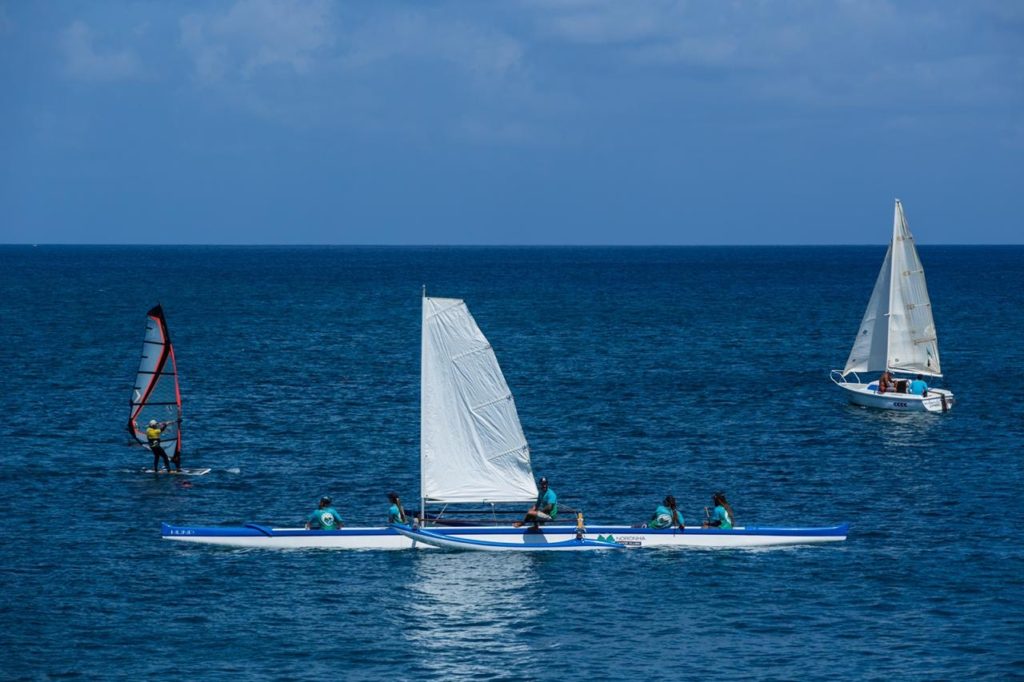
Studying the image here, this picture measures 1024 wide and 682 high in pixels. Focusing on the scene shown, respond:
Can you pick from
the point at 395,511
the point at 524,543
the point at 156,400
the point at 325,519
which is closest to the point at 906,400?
the point at 524,543

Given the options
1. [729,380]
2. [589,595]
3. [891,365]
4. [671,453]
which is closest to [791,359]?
[729,380]

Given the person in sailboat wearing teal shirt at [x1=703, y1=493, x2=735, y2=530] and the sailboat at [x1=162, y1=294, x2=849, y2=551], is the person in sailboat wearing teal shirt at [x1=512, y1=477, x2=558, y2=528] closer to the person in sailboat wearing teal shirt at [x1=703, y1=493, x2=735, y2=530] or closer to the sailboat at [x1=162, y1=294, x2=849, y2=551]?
the sailboat at [x1=162, y1=294, x2=849, y2=551]

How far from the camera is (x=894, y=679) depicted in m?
35.8

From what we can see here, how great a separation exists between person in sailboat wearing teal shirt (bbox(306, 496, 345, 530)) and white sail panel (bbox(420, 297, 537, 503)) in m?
3.27

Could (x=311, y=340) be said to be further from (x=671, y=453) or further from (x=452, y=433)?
(x=452, y=433)

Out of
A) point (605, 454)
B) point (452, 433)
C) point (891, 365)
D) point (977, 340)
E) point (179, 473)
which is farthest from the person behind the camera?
point (977, 340)

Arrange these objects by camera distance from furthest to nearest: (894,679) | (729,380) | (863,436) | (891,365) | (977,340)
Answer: (977,340) < (729,380) < (891,365) < (863,436) < (894,679)

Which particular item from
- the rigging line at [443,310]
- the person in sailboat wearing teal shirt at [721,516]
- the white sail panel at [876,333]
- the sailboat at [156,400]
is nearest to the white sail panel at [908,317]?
the white sail panel at [876,333]

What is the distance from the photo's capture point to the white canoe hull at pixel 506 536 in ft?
158

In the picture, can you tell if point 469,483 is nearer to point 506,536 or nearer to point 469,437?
point 469,437

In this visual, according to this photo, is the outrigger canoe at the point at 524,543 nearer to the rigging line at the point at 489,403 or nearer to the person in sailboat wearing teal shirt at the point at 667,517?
the person in sailboat wearing teal shirt at the point at 667,517

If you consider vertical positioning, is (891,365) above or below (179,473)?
above

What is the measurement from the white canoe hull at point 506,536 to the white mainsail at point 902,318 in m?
38.9

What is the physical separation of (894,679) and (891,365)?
51.7 metres
